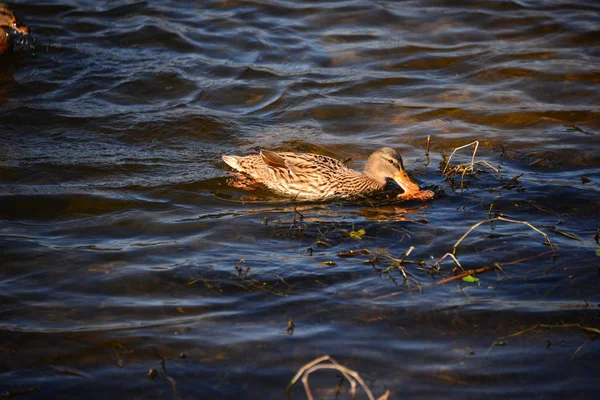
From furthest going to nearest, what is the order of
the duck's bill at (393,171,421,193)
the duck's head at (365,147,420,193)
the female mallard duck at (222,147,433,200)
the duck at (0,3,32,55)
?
1. the duck at (0,3,32,55)
2. the female mallard duck at (222,147,433,200)
3. the duck's head at (365,147,420,193)
4. the duck's bill at (393,171,421,193)

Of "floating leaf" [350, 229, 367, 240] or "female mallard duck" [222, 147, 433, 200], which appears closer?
"floating leaf" [350, 229, 367, 240]

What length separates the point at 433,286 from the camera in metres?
6.07

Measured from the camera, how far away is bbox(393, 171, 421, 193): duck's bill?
27.4 ft

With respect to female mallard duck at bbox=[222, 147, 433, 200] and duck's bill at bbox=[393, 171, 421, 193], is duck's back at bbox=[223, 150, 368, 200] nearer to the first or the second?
female mallard duck at bbox=[222, 147, 433, 200]

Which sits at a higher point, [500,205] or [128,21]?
[128,21]

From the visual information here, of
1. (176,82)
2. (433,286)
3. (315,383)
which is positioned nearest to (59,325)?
(315,383)

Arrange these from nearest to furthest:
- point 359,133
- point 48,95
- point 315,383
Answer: point 315,383, point 359,133, point 48,95

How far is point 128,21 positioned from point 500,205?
9.51 meters

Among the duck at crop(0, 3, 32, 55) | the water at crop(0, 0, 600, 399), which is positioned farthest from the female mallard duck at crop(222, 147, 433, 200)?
the duck at crop(0, 3, 32, 55)

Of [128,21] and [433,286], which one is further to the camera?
[128,21]

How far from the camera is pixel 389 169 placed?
8625mm

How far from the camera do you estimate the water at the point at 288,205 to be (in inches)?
204

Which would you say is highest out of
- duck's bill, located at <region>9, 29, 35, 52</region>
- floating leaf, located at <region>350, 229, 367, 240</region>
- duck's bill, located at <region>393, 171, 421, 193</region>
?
duck's bill, located at <region>9, 29, 35, 52</region>

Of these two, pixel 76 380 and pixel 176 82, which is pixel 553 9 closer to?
pixel 176 82
